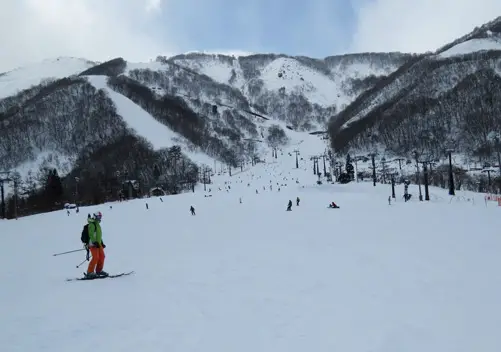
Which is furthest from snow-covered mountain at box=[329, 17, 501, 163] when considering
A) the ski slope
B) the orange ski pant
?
the orange ski pant

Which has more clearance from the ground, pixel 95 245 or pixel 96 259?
pixel 95 245

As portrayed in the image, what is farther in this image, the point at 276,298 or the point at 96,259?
the point at 96,259

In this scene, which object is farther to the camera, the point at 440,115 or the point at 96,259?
the point at 440,115

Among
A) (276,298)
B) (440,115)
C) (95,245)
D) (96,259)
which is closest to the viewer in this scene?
(276,298)

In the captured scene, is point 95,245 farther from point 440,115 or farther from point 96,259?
point 440,115

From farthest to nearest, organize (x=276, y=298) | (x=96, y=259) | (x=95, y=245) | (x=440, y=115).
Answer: (x=440, y=115), (x=96, y=259), (x=95, y=245), (x=276, y=298)

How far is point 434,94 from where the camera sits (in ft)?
495

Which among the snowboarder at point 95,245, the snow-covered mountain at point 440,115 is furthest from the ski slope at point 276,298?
the snow-covered mountain at point 440,115

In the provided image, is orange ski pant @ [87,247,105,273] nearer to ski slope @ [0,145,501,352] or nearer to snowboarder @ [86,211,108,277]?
snowboarder @ [86,211,108,277]

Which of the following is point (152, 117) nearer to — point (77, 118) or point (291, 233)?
point (77, 118)

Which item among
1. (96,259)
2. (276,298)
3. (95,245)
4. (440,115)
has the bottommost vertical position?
(276,298)

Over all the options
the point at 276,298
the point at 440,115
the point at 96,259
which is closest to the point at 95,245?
the point at 96,259

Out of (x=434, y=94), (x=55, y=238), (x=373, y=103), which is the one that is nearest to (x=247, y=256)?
(x=55, y=238)

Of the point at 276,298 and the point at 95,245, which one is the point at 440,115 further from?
the point at 276,298
